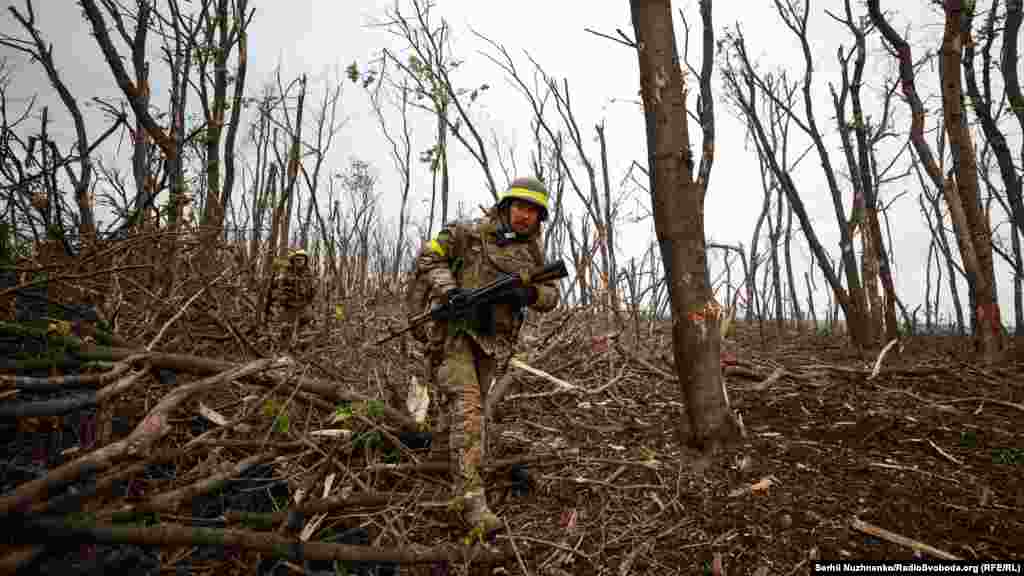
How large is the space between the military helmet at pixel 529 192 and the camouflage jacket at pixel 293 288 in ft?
19.0

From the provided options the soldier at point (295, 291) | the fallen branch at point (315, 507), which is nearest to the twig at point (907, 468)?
the fallen branch at point (315, 507)

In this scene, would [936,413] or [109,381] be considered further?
[936,413]

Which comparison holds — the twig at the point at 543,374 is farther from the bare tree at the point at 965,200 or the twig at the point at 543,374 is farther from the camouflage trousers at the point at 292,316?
the bare tree at the point at 965,200

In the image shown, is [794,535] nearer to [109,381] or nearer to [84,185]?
[109,381]

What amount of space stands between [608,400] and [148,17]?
8374 millimetres

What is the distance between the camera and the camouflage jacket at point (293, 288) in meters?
7.95

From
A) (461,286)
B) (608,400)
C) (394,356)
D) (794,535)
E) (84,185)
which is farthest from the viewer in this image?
(394,356)

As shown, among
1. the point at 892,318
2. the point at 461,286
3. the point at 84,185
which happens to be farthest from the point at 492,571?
the point at 892,318

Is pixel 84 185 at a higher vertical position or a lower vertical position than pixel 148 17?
lower

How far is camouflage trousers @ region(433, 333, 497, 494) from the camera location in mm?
2811

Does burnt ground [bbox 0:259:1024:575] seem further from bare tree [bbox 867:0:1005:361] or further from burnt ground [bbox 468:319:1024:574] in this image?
bare tree [bbox 867:0:1005:361]

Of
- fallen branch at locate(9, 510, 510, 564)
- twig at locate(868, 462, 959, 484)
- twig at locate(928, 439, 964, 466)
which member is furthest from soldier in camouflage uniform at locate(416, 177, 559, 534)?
twig at locate(928, 439, 964, 466)

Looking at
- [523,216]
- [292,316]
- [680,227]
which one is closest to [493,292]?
[523,216]

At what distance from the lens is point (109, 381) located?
7.99ft
